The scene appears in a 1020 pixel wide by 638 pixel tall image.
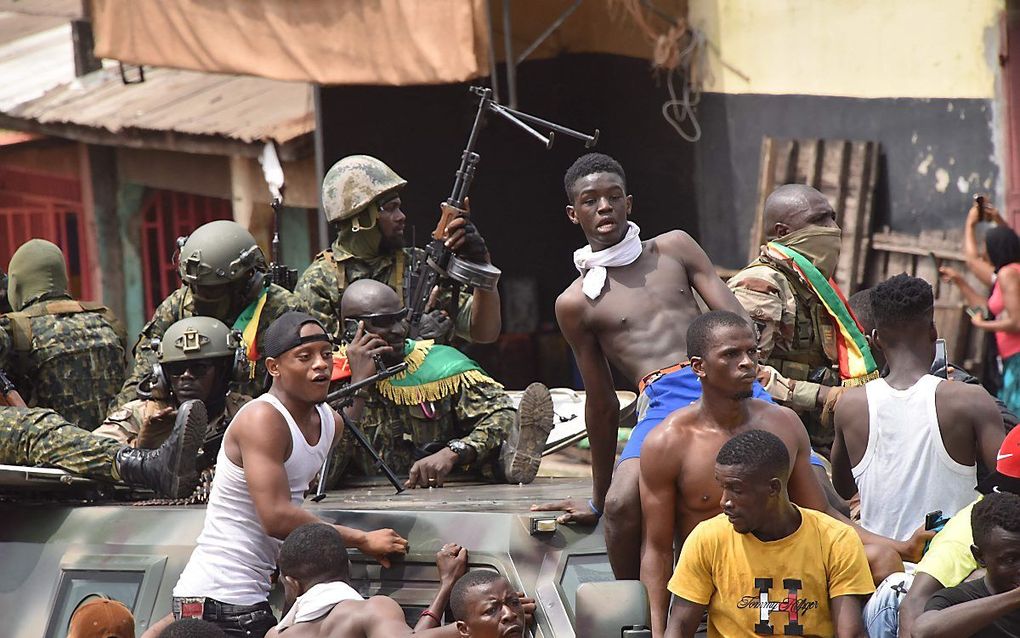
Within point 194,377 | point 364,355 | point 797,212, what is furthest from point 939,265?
point 194,377

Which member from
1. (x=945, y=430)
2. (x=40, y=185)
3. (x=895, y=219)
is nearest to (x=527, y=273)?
(x=895, y=219)

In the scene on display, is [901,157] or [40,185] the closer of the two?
[901,157]

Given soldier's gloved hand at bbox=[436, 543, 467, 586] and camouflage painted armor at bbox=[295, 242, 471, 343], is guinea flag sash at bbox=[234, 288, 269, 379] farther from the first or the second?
soldier's gloved hand at bbox=[436, 543, 467, 586]

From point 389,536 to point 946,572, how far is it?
2159 mm

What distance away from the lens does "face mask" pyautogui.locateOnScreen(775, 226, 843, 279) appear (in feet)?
26.2

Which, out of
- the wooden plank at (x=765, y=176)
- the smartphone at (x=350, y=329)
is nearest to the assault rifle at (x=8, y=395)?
the smartphone at (x=350, y=329)

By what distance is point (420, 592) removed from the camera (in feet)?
22.0

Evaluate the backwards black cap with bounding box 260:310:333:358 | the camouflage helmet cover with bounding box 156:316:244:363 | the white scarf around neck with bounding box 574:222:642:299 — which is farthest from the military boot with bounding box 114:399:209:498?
the white scarf around neck with bounding box 574:222:642:299

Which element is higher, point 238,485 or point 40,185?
point 40,185

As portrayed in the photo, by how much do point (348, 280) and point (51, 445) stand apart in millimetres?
1704

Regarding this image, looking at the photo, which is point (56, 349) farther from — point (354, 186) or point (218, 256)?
point (354, 186)

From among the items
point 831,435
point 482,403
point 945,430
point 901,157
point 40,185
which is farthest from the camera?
point 40,185

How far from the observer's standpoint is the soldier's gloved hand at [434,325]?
28.8ft

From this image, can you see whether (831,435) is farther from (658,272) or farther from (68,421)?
(68,421)
